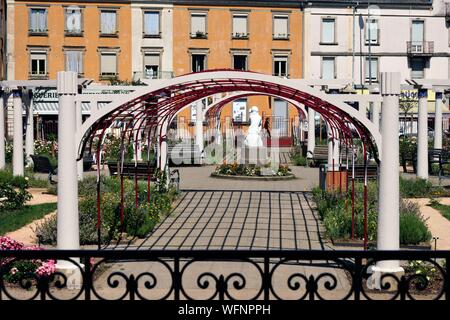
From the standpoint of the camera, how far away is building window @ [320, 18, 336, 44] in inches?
1847

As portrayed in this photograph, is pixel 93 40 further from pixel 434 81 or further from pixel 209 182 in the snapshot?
pixel 434 81

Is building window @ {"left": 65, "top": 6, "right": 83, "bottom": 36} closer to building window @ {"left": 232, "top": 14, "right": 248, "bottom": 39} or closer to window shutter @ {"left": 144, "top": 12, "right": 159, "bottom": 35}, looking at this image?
window shutter @ {"left": 144, "top": 12, "right": 159, "bottom": 35}

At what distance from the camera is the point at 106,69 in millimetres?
45844

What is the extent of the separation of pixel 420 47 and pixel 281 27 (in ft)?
27.7

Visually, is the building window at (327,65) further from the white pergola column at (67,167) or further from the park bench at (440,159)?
the white pergola column at (67,167)

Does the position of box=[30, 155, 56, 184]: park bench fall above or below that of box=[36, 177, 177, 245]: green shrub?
above

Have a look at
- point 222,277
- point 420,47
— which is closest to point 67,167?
point 222,277

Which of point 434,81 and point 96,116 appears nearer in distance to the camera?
point 96,116

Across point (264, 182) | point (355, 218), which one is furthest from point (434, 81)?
point (355, 218)

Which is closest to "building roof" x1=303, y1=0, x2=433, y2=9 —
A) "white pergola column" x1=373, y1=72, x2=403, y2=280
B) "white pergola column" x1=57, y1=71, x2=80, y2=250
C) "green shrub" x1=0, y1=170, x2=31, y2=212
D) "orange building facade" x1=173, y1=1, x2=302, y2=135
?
"orange building facade" x1=173, y1=1, x2=302, y2=135

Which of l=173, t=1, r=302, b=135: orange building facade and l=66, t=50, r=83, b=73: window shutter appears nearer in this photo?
l=66, t=50, r=83, b=73: window shutter

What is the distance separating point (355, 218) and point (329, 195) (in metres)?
3.26

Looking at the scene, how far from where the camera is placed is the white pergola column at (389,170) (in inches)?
355

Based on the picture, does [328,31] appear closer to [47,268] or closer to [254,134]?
[254,134]
